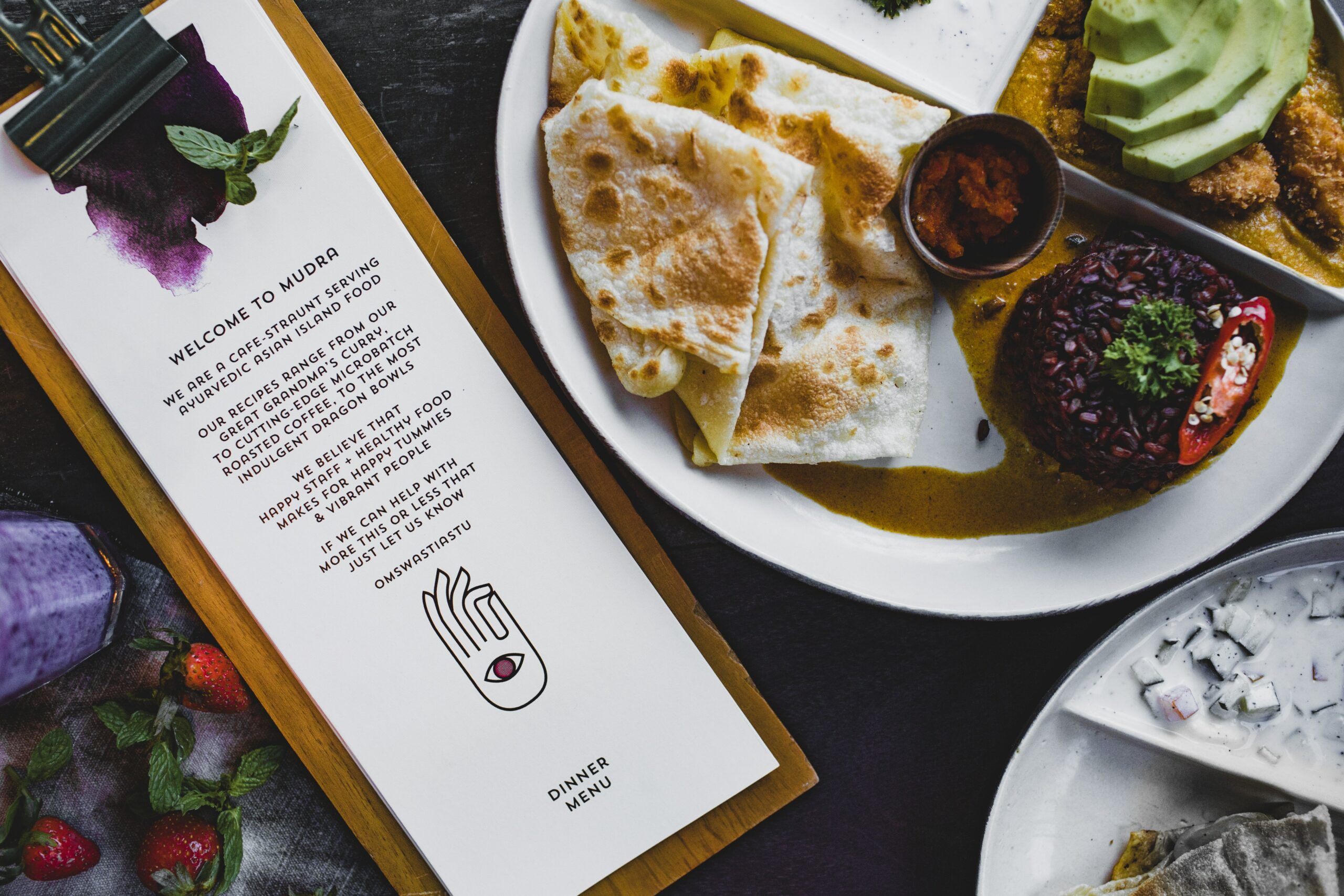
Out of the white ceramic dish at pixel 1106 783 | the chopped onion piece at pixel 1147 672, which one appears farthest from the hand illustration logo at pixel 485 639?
the chopped onion piece at pixel 1147 672

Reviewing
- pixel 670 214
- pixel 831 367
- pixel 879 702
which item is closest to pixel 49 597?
pixel 670 214

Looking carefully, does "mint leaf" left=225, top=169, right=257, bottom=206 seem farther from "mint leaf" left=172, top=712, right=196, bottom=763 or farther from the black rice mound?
the black rice mound

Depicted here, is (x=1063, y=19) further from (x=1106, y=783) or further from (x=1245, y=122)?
(x=1106, y=783)

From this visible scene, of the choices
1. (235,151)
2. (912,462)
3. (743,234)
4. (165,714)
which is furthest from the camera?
(912,462)

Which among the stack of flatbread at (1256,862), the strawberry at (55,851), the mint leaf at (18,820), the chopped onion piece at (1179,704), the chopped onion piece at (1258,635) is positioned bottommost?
the stack of flatbread at (1256,862)

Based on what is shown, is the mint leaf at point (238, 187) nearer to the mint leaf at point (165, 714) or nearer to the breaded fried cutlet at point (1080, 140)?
the mint leaf at point (165, 714)

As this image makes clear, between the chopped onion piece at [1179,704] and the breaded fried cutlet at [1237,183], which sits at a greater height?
the breaded fried cutlet at [1237,183]

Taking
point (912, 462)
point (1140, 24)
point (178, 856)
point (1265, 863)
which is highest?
point (1140, 24)

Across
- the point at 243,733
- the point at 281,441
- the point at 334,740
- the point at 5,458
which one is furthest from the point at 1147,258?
the point at 5,458
